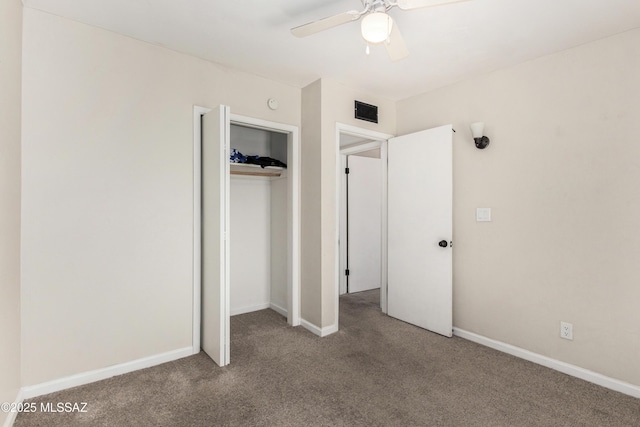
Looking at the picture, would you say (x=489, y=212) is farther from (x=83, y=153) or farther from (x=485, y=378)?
(x=83, y=153)

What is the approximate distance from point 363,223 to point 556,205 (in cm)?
270

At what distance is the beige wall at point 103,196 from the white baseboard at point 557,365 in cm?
266

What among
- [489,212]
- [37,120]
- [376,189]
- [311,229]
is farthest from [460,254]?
[37,120]

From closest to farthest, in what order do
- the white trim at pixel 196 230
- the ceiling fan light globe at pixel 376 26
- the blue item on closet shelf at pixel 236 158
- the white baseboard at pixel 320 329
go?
1. the ceiling fan light globe at pixel 376 26
2. the white trim at pixel 196 230
3. the white baseboard at pixel 320 329
4. the blue item on closet shelf at pixel 236 158

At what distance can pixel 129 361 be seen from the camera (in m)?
2.45

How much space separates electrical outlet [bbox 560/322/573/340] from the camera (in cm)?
251

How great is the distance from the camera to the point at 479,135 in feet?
9.79

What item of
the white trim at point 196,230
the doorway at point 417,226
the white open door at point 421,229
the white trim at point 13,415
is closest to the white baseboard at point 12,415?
the white trim at point 13,415

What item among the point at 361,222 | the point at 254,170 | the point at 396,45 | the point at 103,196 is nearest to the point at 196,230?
the point at 103,196

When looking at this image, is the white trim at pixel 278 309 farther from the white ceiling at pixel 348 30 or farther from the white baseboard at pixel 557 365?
the white ceiling at pixel 348 30

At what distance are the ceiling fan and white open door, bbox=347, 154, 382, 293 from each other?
9.55 ft

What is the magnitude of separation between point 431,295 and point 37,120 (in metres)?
3.55

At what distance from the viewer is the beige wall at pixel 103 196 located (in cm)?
212

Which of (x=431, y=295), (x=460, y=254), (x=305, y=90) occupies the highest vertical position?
(x=305, y=90)
